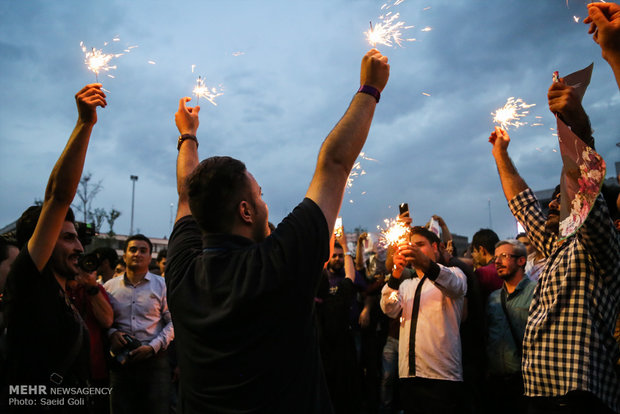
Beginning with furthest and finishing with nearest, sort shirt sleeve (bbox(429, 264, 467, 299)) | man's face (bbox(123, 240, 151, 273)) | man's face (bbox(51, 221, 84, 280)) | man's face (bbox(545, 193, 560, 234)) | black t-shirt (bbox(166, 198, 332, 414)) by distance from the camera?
man's face (bbox(123, 240, 151, 273))
shirt sleeve (bbox(429, 264, 467, 299))
man's face (bbox(545, 193, 560, 234))
man's face (bbox(51, 221, 84, 280))
black t-shirt (bbox(166, 198, 332, 414))

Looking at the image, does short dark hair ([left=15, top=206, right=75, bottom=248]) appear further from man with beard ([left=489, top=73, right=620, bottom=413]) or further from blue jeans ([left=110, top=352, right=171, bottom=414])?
man with beard ([left=489, top=73, right=620, bottom=413])

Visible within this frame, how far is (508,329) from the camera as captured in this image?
4.87 meters

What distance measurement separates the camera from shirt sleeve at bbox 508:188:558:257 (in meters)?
3.36

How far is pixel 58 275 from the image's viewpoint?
306 centimetres

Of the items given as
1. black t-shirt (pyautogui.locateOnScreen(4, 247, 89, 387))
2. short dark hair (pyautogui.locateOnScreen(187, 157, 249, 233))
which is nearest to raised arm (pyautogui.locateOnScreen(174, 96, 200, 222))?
short dark hair (pyautogui.locateOnScreen(187, 157, 249, 233))

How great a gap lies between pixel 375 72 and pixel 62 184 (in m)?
1.99

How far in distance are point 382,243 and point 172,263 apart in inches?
200

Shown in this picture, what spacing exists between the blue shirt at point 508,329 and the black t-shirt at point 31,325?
4.26 m

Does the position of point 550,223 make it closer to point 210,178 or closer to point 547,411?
point 547,411

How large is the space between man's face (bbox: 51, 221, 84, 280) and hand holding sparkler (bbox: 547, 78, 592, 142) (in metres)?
3.36

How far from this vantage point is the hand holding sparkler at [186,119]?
3.01 metres

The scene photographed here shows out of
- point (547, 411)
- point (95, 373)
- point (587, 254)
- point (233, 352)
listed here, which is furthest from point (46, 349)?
point (587, 254)

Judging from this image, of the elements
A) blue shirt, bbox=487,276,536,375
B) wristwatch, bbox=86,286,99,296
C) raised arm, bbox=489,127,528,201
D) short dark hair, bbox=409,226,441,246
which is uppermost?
raised arm, bbox=489,127,528,201

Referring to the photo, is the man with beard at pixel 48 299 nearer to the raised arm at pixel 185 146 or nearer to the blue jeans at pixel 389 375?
the raised arm at pixel 185 146
